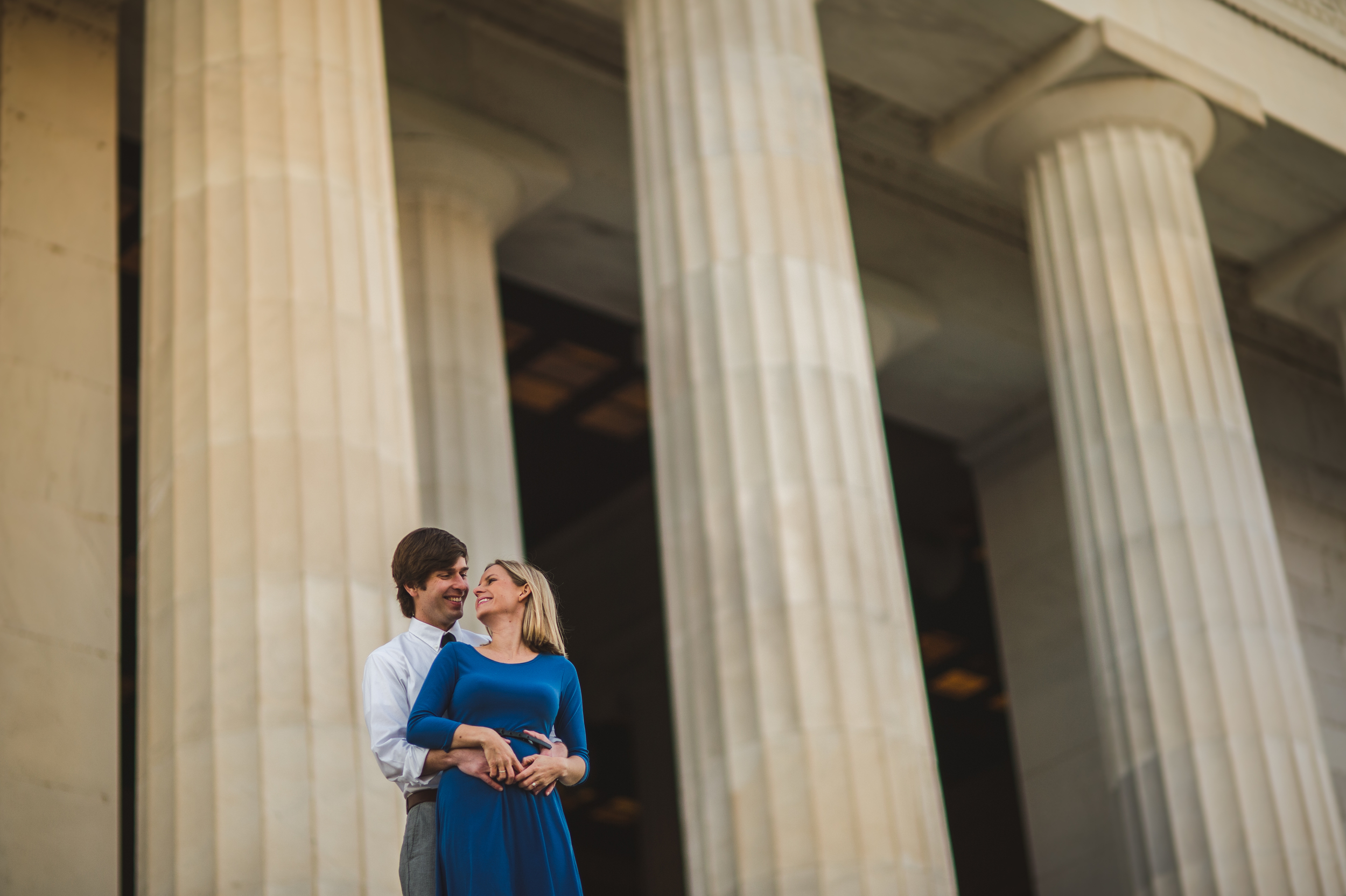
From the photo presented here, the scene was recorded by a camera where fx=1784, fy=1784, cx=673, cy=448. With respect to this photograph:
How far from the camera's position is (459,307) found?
22.7 meters

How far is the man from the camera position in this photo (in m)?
7.14

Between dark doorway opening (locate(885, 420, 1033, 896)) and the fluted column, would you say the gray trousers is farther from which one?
dark doorway opening (locate(885, 420, 1033, 896))

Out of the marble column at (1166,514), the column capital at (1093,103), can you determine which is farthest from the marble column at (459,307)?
the marble column at (1166,514)

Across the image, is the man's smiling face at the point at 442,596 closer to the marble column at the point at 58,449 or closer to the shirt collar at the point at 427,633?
the shirt collar at the point at 427,633

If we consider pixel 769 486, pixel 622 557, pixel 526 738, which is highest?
pixel 622 557

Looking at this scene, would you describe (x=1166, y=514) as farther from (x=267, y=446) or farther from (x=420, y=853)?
(x=420, y=853)

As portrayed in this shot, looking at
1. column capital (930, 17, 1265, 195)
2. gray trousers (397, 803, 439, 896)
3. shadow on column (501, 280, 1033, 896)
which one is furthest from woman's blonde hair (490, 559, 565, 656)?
shadow on column (501, 280, 1033, 896)

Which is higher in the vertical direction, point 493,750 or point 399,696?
point 399,696

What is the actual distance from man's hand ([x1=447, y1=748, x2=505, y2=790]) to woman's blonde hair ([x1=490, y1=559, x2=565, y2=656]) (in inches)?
22.9

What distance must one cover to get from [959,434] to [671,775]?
11.0 m

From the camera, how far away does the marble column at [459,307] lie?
2186cm

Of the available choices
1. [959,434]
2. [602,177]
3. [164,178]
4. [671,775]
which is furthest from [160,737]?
[671,775]

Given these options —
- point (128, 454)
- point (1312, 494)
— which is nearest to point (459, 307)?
point (128, 454)

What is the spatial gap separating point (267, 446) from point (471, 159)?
10668mm
